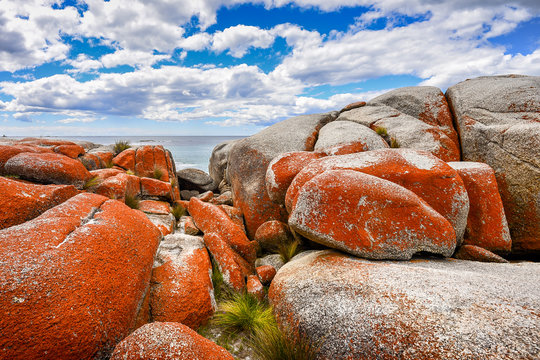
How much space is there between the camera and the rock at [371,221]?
4.41 meters

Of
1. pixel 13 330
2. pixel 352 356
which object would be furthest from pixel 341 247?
pixel 13 330

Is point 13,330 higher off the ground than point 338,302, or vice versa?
point 13,330

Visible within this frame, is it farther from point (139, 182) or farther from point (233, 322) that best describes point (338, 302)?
point (139, 182)

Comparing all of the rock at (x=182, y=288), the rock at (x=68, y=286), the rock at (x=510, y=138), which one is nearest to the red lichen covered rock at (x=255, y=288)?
the rock at (x=182, y=288)

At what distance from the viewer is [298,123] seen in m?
11.6

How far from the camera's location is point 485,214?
5.72 meters

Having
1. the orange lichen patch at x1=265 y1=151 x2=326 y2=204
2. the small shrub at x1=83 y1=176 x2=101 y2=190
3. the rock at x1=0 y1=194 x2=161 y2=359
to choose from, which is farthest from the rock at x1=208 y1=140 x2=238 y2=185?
the rock at x1=0 y1=194 x2=161 y2=359

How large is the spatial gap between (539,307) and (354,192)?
108 inches

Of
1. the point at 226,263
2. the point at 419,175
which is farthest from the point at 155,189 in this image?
the point at 419,175

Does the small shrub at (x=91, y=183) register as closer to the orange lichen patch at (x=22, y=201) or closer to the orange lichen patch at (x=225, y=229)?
the orange lichen patch at (x=22, y=201)

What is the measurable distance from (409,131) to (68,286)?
34.7ft

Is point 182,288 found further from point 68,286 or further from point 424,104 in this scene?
point 424,104

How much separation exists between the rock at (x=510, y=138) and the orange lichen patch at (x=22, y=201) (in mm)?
11171

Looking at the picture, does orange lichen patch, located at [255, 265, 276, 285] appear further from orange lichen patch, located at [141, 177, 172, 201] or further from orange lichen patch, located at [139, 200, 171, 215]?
orange lichen patch, located at [141, 177, 172, 201]
